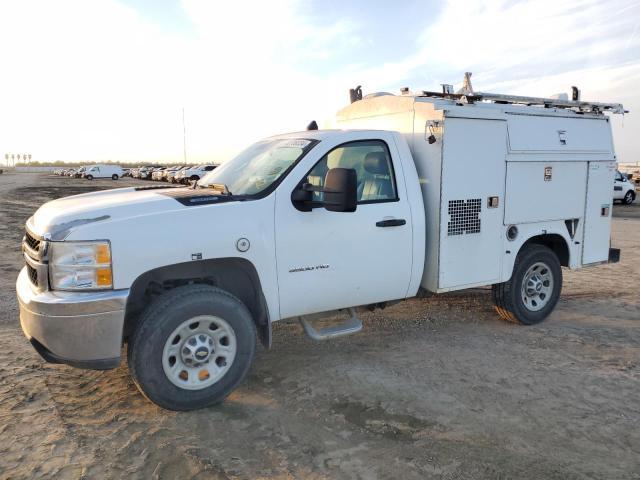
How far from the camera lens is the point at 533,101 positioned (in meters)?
5.83

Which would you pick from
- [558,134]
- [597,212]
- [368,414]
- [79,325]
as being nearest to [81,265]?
[79,325]

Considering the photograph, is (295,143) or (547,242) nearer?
(295,143)

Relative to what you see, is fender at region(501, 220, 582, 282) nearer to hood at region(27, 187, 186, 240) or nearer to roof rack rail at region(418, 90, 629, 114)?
roof rack rail at region(418, 90, 629, 114)

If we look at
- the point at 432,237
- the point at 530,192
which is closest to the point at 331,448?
the point at 432,237

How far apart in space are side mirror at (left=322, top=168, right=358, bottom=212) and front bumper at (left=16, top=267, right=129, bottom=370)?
1591mm

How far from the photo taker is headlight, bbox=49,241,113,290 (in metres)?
3.42

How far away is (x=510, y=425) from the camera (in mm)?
3691

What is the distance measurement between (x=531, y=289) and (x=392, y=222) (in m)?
2.43

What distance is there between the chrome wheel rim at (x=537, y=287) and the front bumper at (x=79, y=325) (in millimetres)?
4444

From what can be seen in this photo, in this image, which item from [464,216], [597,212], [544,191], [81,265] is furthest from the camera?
[597,212]

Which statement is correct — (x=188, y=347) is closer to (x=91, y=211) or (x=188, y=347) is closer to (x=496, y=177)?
(x=91, y=211)

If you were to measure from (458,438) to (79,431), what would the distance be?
8.49 ft

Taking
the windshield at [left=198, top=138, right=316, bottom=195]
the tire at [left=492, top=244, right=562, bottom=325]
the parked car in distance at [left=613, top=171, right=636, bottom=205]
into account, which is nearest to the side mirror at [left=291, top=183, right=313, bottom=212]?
the windshield at [left=198, top=138, right=316, bottom=195]

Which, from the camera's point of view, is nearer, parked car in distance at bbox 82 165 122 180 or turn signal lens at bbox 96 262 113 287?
turn signal lens at bbox 96 262 113 287
